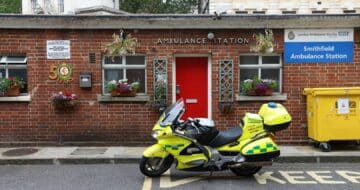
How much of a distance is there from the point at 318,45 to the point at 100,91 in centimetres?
497

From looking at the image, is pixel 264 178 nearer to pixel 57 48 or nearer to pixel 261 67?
pixel 261 67

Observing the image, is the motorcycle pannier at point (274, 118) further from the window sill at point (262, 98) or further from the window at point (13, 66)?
the window at point (13, 66)

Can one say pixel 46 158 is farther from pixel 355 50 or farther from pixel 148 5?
pixel 148 5

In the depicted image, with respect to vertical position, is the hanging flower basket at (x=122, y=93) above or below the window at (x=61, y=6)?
below

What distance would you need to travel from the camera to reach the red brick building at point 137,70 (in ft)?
34.8

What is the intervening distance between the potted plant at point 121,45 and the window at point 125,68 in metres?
0.22

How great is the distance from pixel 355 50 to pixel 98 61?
574 centimetres

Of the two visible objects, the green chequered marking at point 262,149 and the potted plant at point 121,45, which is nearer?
the green chequered marking at point 262,149

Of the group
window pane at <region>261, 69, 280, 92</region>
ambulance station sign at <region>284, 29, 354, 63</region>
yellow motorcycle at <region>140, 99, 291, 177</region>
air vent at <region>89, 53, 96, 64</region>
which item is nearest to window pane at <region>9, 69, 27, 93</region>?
air vent at <region>89, 53, 96, 64</region>

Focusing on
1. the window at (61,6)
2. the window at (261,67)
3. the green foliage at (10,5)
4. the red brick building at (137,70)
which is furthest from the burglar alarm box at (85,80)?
the green foliage at (10,5)

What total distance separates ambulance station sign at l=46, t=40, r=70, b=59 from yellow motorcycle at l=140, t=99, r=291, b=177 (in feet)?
12.7

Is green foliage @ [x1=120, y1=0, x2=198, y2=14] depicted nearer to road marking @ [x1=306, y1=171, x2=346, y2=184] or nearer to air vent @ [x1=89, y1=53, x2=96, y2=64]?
air vent @ [x1=89, y1=53, x2=96, y2=64]

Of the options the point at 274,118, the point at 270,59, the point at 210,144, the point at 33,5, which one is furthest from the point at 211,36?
the point at 33,5

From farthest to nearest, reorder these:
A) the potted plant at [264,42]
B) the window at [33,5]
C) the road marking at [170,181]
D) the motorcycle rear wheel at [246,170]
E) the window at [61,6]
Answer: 1. the window at [33,5]
2. the window at [61,6]
3. the potted plant at [264,42]
4. the motorcycle rear wheel at [246,170]
5. the road marking at [170,181]
